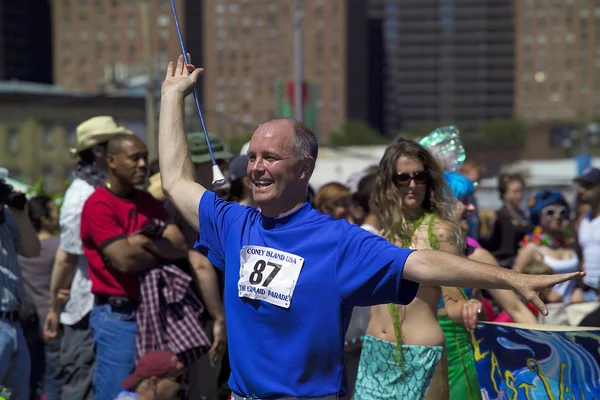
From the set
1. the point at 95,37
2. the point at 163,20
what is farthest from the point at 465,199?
the point at 95,37

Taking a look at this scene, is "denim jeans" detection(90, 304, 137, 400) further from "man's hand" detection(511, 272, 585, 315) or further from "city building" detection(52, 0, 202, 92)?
"city building" detection(52, 0, 202, 92)

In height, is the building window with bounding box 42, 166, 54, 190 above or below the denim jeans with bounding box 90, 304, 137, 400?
below

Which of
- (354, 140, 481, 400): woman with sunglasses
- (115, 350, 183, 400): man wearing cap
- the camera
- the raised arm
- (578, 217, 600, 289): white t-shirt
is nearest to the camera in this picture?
the raised arm

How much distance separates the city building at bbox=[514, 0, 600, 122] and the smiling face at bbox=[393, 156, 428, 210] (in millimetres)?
159353

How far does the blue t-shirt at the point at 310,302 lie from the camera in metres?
3.49

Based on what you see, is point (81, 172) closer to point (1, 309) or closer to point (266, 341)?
point (1, 309)

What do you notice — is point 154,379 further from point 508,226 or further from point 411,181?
point 508,226

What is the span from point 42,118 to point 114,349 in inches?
2681

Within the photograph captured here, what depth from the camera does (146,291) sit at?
5.81 meters

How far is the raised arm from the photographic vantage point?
13.0 feet

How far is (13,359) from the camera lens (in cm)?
562

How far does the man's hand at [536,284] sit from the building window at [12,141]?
229ft

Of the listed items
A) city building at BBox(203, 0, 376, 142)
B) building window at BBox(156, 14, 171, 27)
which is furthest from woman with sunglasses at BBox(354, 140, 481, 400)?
Answer: city building at BBox(203, 0, 376, 142)

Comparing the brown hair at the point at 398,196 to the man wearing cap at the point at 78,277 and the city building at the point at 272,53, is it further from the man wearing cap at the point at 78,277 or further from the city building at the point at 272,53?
the city building at the point at 272,53
